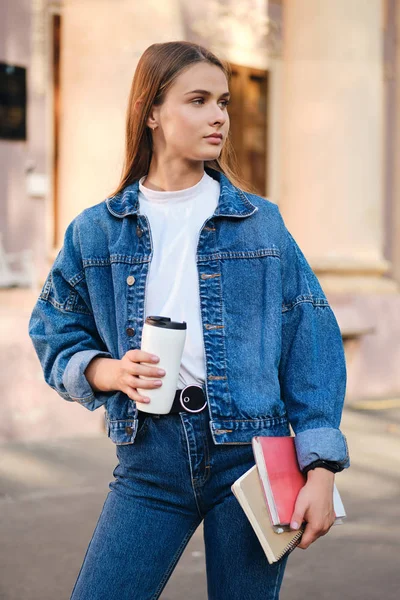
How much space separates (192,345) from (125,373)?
20 centimetres

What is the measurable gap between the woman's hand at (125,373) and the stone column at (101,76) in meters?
4.95

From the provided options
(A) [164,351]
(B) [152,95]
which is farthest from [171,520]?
(B) [152,95]

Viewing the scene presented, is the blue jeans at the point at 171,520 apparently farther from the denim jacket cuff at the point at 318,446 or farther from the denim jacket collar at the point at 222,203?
the denim jacket collar at the point at 222,203

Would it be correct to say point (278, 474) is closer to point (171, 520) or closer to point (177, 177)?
point (171, 520)

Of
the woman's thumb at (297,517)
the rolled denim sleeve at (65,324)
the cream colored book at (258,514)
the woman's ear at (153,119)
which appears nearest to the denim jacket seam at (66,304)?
the rolled denim sleeve at (65,324)

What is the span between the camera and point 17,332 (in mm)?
6492

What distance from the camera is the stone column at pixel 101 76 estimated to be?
7.02 meters

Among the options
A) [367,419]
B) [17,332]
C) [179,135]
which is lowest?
[367,419]

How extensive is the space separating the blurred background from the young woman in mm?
1775

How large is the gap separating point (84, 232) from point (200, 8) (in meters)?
8.66

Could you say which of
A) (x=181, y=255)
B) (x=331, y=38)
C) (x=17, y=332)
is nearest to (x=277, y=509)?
(x=181, y=255)

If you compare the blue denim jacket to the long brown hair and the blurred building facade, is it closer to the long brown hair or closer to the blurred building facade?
the long brown hair

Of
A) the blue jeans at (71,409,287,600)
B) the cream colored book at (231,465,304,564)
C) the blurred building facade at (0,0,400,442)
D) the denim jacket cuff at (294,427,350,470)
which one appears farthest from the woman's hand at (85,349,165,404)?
the blurred building facade at (0,0,400,442)

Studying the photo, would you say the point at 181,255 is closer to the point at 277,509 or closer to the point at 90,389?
the point at 90,389
